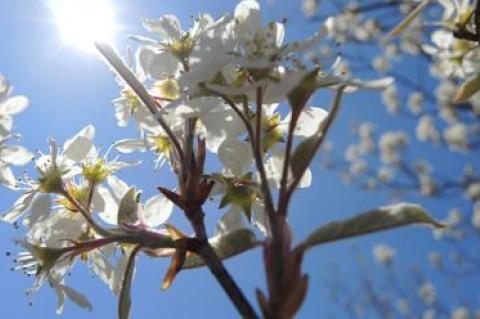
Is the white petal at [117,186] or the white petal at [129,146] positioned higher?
the white petal at [129,146]

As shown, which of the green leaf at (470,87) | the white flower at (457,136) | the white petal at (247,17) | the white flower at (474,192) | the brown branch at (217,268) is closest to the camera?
the brown branch at (217,268)

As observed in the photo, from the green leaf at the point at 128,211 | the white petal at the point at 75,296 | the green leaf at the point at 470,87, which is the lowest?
the green leaf at the point at 470,87

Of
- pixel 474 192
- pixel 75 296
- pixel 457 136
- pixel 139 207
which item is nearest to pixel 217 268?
pixel 139 207

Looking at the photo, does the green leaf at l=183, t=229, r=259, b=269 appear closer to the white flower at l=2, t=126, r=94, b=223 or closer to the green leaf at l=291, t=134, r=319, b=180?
the green leaf at l=291, t=134, r=319, b=180

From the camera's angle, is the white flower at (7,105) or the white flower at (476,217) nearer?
the white flower at (7,105)

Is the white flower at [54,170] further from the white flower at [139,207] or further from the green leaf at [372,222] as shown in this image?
the green leaf at [372,222]

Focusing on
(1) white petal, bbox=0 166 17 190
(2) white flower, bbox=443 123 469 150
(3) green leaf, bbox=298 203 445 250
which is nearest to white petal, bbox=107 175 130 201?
(1) white petal, bbox=0 166 17 190

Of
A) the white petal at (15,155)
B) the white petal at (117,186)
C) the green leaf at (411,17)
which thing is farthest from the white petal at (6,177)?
the green leaf at (411,17)

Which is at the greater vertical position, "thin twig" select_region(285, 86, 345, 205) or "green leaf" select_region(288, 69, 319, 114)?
"green leaf" select_region(288, 69, 319, 114)
